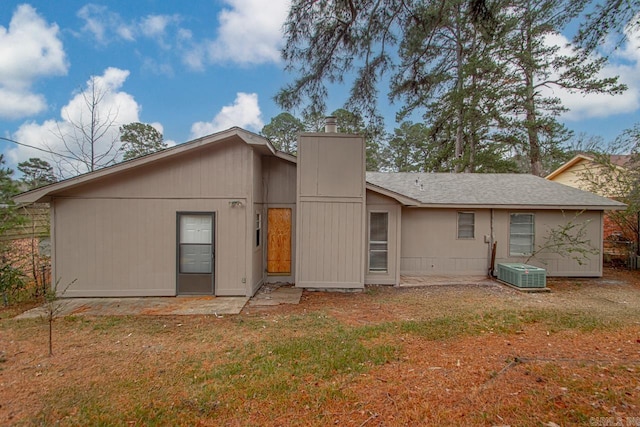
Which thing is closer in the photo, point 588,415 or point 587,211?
point 588,415

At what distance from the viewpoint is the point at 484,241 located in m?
9.62

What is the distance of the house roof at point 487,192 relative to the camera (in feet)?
30.5

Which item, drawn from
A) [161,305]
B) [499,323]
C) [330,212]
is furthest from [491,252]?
[161,305]

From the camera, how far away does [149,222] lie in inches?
274

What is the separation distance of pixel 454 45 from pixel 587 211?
9.65 m

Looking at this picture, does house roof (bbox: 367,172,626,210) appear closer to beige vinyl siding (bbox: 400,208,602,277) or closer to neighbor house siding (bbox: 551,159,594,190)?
A: beige vinyl siding (bbox: 400,208,602,277)

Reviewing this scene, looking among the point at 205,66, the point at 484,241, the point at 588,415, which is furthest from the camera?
the point at 205,66

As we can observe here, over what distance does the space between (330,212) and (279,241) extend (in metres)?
1.78

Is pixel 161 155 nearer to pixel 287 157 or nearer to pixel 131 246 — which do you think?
pixel 131 246

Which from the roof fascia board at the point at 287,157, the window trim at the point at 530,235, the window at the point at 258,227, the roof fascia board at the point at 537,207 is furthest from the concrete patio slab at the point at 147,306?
the window trim at the point at 530,235

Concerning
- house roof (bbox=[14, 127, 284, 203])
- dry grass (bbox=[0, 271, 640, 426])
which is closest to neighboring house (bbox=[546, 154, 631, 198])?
dry grass (bbox=[0, 271, 640, 426])

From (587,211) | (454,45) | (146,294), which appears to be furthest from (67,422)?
(454,45)

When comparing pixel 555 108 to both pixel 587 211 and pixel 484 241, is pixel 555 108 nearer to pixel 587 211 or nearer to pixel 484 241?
pixel 587 211

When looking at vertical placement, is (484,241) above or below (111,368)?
above
